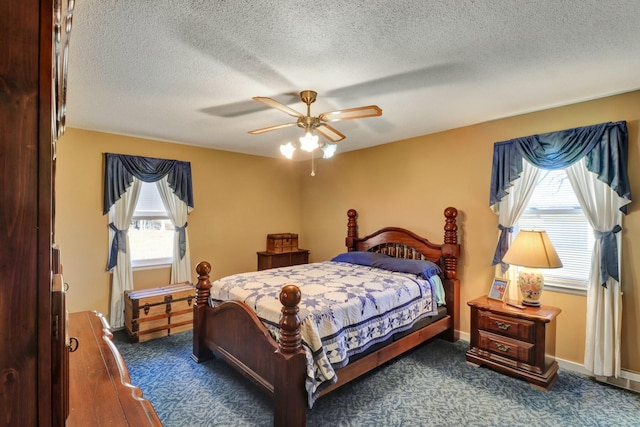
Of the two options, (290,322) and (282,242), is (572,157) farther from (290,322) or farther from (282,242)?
(282,242)

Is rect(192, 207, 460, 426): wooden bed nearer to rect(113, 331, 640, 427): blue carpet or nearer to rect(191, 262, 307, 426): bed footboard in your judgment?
rect(191, 262, 307, 426): bed footboard

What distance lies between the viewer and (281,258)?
538cm

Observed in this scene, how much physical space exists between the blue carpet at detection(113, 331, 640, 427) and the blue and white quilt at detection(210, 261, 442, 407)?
1.36ft

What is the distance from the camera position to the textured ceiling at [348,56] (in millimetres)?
1649

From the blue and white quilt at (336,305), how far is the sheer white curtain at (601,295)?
1.35 m

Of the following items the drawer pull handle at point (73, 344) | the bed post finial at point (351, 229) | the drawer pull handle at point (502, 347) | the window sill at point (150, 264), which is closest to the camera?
the drawer pull handle at point (73, 344)

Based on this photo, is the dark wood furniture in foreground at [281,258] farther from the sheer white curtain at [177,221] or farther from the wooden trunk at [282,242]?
the sheer white curtain at [177,221]

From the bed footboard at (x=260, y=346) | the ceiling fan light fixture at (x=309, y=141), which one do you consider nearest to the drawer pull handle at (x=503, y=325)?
the bed footboard at (x=260, y=346)

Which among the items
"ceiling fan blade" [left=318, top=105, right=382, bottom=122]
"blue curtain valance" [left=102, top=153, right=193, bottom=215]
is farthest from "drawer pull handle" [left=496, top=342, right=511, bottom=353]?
"blue curtain valance" [left=102, top=153, right=193, bottom=215]

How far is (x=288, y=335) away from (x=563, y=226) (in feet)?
9.49

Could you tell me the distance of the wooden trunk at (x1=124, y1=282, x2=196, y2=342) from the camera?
140 inches

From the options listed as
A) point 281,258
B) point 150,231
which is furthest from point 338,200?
point 150,231

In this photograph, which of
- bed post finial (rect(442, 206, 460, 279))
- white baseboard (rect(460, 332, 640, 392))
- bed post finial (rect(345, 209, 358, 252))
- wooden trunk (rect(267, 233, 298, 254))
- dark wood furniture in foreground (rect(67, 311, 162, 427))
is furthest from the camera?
wooden trunk (rect(267, 233, 298, 254))

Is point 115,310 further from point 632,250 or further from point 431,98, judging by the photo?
point 632,250
